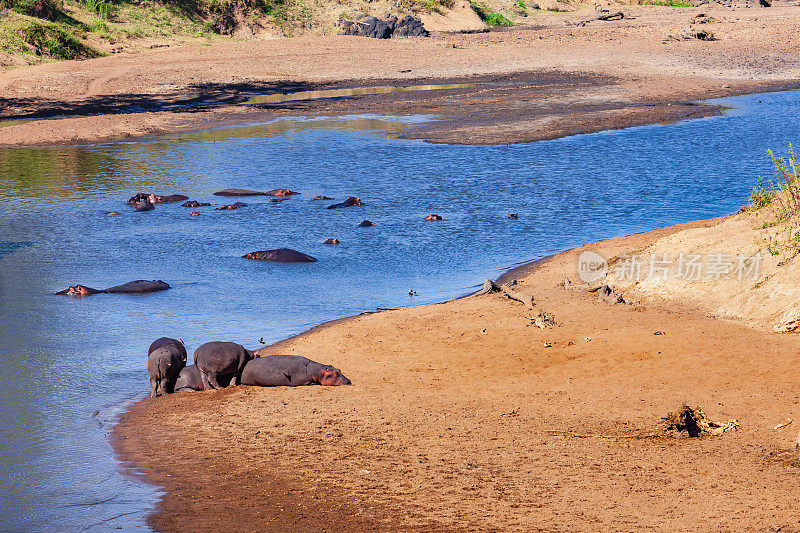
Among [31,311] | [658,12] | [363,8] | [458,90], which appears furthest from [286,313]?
[658,12]

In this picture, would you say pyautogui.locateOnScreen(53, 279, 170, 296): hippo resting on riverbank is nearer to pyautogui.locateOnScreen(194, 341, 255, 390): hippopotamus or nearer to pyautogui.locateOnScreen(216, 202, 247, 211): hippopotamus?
pyautogui.locateOnScreen(194, 341, 255, 390): hippopotamus

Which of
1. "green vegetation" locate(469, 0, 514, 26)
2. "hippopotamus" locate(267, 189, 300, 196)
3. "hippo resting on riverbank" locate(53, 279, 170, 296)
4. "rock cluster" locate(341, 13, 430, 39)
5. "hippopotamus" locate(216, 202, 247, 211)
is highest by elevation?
"green vegetation" locate(469, 0, 514, 26)

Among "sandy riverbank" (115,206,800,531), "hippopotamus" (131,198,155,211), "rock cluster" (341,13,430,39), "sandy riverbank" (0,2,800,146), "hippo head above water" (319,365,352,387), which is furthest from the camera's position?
"rock cluster" (341,13,430,39)

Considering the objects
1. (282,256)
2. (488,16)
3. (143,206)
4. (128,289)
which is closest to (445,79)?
(488,16)

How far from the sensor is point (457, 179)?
21.2 m

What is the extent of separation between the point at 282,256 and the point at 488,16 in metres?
48.3

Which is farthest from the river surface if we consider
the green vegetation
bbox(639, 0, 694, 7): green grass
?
bbox(639, 0, 694, 7): green grass

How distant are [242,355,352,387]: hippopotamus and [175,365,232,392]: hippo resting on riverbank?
10.5 inches

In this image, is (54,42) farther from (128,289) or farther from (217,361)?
(217,361)

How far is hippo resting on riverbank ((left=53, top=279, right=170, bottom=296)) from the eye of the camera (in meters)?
12.9

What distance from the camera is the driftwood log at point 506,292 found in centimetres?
1136

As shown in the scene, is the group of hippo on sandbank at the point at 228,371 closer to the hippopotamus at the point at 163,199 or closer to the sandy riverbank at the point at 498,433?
the sandy riverbank at the point at 498,433

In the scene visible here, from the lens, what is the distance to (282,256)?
48.1 feet

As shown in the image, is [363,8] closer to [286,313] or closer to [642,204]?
[642,204]
